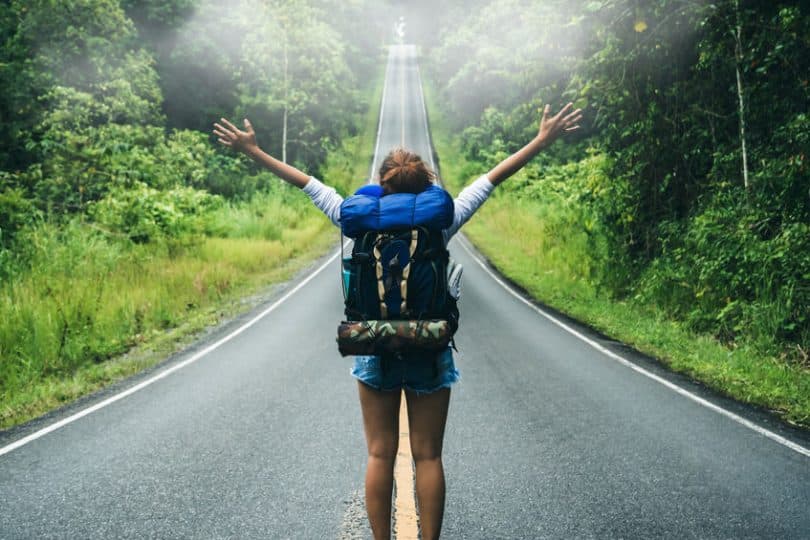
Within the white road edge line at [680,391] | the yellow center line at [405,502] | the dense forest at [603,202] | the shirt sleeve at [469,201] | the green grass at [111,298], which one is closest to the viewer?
the shirt sleeve at [469,201]

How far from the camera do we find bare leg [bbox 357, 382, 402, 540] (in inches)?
118

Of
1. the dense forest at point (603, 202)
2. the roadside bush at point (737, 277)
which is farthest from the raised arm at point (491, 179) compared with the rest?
the roadside bush at point (737, 277)

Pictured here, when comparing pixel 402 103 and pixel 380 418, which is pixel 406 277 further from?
pixel 402 103

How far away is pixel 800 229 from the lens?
9.09 meters

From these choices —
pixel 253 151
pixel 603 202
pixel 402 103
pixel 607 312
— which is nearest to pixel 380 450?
pixel 253 151

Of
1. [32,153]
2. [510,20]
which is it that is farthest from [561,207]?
[510,20]

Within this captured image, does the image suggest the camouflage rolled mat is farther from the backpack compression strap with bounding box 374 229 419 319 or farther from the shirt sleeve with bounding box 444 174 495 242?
the shirt sleeve with bounding box 444 174 495 242

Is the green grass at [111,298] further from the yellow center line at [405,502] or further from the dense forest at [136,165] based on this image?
the yellow center line at [405,502]

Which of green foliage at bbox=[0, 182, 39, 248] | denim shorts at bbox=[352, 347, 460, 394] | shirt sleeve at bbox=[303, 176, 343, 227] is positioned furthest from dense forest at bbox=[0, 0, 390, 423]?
denim shorts at bbox=[352, 347, 460, 394]

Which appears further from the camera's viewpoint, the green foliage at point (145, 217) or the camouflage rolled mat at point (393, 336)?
the green foliage at point (145, 217)

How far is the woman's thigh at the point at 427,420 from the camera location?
296cm

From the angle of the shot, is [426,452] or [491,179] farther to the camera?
[491,179]

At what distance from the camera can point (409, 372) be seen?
291 cm

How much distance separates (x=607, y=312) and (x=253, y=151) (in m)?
10.5
